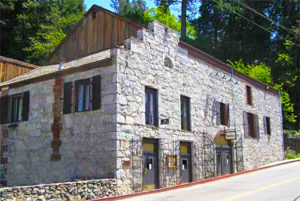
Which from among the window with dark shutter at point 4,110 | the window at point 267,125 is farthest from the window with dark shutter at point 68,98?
the window at point 267,125

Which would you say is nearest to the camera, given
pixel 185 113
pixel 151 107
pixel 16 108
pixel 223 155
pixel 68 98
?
pixel 68 98

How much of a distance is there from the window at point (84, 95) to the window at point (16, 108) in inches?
130

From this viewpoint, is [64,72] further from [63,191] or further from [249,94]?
[249,94]

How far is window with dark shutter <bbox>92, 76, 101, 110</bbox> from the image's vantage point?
52.8ft

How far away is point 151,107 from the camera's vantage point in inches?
686

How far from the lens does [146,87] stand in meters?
17.3

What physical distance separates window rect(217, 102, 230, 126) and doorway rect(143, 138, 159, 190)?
22.0 feet

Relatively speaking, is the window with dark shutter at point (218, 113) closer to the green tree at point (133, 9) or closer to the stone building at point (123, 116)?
the stone building at point (123, 116)

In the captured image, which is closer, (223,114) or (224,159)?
(224,159)

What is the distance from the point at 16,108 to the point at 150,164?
25.1ft

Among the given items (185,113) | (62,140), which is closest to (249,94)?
(185,113)

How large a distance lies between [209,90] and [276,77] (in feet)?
64.8

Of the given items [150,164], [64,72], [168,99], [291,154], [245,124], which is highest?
[64,72]

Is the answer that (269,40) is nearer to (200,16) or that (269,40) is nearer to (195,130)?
(200,16)
